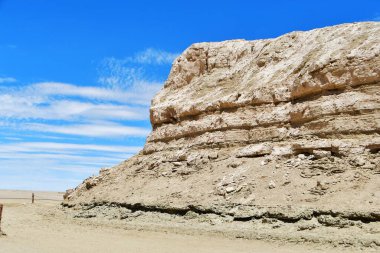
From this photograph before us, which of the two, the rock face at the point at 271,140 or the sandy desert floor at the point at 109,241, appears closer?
the sandy desert floor at the point at 109,241

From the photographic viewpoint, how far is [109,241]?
18094 millimetres

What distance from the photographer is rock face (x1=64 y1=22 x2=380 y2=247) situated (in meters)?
18.6

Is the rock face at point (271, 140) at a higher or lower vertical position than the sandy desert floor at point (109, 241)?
higher

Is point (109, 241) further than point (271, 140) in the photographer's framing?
No

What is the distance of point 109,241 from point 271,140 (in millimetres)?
9017

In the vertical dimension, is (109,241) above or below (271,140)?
below

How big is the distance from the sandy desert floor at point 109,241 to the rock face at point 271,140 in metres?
1.73

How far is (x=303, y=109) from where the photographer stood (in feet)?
74.6

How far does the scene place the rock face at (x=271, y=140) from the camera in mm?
18578

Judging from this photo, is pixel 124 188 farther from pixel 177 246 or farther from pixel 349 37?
pixel 349 37

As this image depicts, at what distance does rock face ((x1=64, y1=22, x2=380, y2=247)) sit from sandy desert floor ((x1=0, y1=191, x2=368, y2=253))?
5.68ft

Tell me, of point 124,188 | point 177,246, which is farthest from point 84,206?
point 177,246

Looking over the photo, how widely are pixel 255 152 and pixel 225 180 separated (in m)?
2.07

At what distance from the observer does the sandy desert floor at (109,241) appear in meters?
15.9
